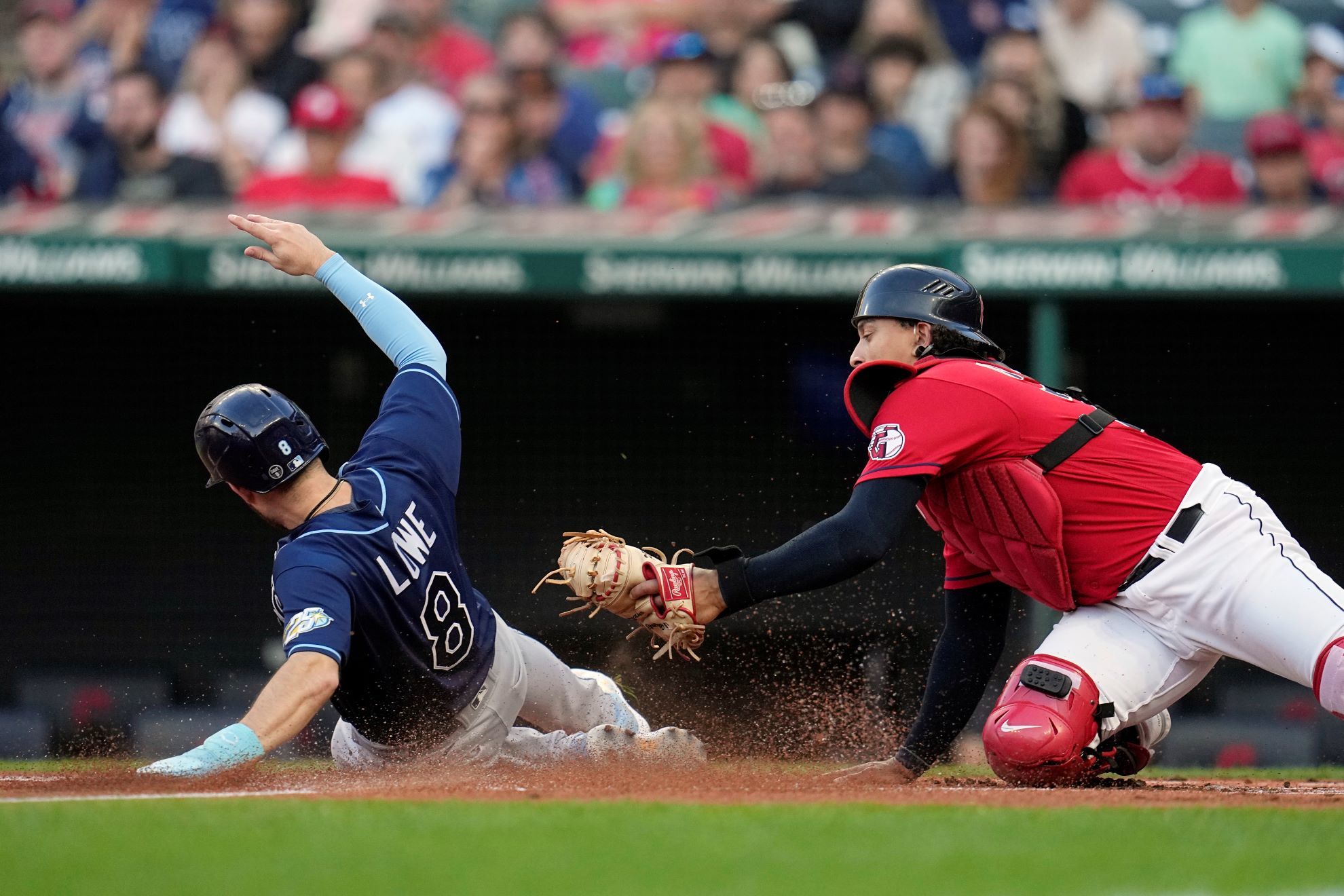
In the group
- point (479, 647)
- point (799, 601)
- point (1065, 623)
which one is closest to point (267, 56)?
point (799, 601)

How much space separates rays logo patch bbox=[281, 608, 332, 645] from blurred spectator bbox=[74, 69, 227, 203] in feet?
16.6

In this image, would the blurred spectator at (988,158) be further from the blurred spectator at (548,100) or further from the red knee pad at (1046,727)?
the red knee pad at (1046,727)

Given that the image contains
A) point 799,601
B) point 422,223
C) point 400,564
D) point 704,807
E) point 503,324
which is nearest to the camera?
point 704,807

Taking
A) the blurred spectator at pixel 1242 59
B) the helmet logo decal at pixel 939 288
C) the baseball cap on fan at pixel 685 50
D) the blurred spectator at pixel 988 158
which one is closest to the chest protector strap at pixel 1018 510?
the helmet logo decal at pixel 939 288

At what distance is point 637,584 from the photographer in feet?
12.3

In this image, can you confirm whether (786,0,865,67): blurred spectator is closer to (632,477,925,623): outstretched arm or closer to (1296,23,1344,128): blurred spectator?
(1296,23,1344,128): blurred spectator

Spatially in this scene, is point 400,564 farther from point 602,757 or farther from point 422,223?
point 422,223

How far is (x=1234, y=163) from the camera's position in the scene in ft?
26.5

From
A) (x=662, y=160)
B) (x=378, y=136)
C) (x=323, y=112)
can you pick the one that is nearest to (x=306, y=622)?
(x=662, y=160)

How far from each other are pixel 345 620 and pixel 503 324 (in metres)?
4.08

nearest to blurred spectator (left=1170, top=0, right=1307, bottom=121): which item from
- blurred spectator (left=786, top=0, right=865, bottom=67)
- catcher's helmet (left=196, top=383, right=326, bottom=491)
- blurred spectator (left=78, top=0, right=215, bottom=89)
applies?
blurred spectator (left=786, top=0, right=865, bottom=67)

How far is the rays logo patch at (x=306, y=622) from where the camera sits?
3.33 m

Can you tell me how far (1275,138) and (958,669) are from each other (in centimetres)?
421

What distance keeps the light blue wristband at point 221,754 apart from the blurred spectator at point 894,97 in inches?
217
